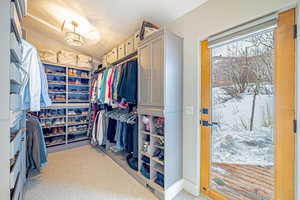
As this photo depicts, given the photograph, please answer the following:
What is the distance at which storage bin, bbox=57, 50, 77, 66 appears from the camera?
10.5 ft

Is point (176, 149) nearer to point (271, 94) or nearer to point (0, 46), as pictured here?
point (271, 94)

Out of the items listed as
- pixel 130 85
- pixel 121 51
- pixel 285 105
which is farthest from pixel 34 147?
pixel 285 105

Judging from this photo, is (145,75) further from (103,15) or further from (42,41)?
(42,41)

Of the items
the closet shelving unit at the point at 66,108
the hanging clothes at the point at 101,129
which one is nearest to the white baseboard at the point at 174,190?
the hanging clothes at the point at 101,129

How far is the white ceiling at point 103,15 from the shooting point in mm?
1770

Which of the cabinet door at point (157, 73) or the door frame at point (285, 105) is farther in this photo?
the cabinet door at point (157, 73)

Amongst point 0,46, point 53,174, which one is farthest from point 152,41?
point 53,174

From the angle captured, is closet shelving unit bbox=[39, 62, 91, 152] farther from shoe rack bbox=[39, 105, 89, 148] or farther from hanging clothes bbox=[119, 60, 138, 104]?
hanging clothes bbox=[119, 60, 138, 104]

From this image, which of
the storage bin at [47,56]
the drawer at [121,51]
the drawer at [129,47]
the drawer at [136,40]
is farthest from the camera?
the storage bin at [47,56]

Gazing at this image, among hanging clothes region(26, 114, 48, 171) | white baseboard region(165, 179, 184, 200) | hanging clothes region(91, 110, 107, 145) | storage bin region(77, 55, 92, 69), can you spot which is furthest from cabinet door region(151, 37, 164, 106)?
storage bin region(77, 55, 92, 69)

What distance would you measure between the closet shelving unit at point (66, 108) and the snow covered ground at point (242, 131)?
340cm

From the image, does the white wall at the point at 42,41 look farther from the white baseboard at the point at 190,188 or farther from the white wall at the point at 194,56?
the white baseboard at the point at 190,188

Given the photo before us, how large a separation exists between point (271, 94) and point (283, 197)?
0.91 metres

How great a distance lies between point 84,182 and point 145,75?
1.84 meters
